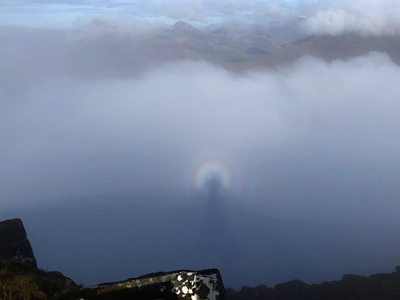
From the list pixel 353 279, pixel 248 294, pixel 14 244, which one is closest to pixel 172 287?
pixel 14 244

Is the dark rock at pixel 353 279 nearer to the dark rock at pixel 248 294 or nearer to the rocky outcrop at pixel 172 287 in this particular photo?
the dark rock at pixel 248 294

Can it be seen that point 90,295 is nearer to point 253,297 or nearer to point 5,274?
point 5,274

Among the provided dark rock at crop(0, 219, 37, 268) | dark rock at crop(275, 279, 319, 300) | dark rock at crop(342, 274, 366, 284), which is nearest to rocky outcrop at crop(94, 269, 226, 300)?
dark rock at crop(0, 219, 37, 268)

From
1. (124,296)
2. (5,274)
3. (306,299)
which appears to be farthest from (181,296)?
(306,299)

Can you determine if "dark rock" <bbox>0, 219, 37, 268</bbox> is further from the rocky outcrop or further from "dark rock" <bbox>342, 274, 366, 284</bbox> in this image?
"dark rock" <bbox>342, 274, 366, 284</bbox>

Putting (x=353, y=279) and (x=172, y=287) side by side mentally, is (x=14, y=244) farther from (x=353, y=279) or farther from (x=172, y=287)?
(x=353, y=279)
